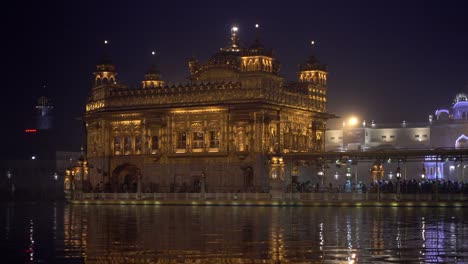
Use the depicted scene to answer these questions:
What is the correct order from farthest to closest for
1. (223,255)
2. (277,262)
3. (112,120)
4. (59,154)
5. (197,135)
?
1. (59,154)
2. (112,120)
3. (197,135)
4. (223,255)
5. (277,262)

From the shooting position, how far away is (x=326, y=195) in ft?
231

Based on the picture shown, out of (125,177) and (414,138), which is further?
(414,138)

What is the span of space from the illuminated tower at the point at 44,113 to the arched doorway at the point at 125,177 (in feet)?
144

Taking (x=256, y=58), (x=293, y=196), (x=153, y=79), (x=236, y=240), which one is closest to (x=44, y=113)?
(x=153, y=79)

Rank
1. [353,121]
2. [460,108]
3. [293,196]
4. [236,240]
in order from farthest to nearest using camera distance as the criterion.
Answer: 1. [460,108]
2. [353,121]
3. [293,196]
4. [236,240]

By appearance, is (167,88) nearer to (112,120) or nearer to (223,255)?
(112,120)

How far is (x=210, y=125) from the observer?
81.4 m

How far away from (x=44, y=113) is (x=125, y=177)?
1822 inches

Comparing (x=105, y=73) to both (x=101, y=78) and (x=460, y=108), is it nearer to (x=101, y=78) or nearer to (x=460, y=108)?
(x=101, y=78)

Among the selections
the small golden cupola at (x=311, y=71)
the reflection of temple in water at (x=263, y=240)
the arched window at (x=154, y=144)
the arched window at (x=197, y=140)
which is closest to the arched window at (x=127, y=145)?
the arched window at (x=154, y=144)

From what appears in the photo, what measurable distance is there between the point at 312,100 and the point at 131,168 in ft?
60.6

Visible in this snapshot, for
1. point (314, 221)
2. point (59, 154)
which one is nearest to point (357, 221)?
point (314, 221)

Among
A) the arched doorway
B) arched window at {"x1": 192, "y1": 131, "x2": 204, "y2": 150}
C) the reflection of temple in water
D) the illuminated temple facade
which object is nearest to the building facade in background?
the illuminated temple facade

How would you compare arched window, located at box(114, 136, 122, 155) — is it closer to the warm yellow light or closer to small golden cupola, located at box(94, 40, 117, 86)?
small golden cupola, located at box(94, 40, 117, 86)
